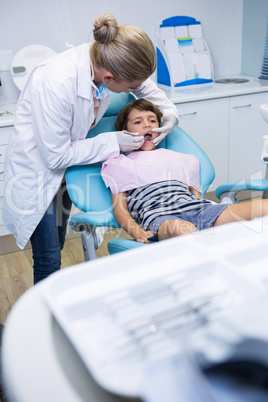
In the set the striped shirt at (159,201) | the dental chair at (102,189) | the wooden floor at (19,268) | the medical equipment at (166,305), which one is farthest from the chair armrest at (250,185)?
the wooden floor at (19,268)

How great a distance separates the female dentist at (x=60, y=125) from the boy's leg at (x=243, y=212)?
1.46ft

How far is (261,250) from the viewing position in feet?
2.29

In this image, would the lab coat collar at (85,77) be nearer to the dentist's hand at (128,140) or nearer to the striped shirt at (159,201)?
the dentist's hand at (128,140)

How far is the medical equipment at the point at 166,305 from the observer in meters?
0.46

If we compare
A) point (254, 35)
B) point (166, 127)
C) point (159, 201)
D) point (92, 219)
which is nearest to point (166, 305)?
point (92, 219)

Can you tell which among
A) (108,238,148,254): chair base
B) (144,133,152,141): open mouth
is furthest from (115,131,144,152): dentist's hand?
(108,238,148,254): chair base

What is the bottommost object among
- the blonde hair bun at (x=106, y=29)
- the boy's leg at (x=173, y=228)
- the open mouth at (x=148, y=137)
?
the boy's leg at (x=173, y=228)

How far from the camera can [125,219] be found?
64.2 inches

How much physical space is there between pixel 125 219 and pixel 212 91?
4.89 ft

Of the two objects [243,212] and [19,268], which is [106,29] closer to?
[243,212]

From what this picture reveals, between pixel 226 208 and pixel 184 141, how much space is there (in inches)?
17.5

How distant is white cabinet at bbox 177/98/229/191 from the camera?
2.70 m

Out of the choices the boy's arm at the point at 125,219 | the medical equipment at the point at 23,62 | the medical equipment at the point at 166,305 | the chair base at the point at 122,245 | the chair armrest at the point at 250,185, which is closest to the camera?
the medical equipment at the point at 166,305

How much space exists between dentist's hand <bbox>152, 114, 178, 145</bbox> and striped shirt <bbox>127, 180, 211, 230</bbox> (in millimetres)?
185
